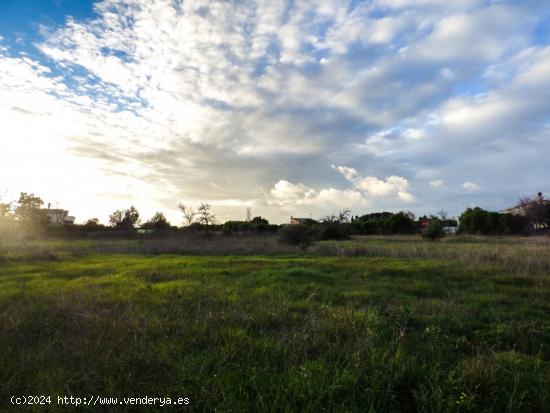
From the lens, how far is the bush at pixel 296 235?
85.7 feet

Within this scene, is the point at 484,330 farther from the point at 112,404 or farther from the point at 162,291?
the point at 162,291

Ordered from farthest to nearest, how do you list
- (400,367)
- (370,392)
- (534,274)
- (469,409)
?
1. (534,274)
2. (400,367)
3. (370,392)
4. (469,409)

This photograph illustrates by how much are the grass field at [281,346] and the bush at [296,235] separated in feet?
54.4

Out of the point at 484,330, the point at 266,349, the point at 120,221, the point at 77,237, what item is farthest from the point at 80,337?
the point at 120,221

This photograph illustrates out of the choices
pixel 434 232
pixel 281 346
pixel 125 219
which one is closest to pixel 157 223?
pixel 125 219

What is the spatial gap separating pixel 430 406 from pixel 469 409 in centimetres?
35

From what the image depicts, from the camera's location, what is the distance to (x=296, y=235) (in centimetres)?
Answer: 2639

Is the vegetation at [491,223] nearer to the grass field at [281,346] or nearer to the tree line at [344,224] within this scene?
the tree line at [344,224]

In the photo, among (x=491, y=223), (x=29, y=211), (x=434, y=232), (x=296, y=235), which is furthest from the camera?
(x=491, y=223)

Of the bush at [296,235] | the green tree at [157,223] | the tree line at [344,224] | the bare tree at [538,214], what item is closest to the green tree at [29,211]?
the tree line at [344,224]

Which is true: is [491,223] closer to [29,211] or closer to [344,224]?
[344,224]

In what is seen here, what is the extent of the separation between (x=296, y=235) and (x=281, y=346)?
2191 centimetres

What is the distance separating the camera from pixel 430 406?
3.23 metres

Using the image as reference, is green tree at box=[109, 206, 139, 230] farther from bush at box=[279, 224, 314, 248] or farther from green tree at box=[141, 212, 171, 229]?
bush at box=[279, 224, 314, 248]
